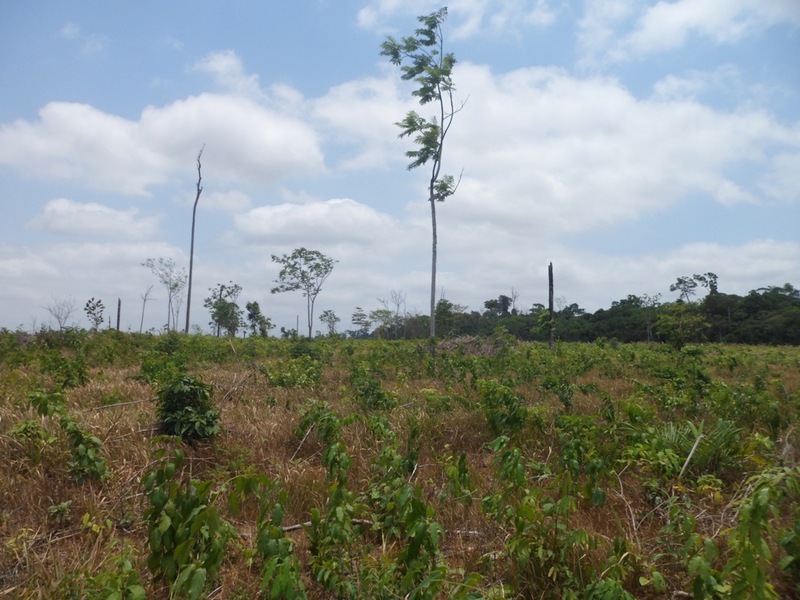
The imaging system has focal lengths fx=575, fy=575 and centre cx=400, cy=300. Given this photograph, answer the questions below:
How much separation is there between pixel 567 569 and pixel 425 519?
0.90 m

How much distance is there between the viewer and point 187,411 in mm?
5668

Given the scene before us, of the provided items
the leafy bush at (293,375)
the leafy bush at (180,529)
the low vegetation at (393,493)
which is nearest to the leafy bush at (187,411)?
the low vegetation at (393,493)

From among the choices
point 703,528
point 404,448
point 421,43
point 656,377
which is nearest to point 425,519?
point 703,528

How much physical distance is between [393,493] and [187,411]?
265cm

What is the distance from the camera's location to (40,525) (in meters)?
4.01

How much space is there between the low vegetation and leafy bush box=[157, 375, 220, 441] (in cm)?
2

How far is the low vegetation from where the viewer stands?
2.84 metres

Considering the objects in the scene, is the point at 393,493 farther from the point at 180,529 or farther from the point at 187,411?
the point at 187,411

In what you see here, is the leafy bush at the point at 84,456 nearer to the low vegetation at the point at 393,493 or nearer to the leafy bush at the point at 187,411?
the low vegetation at the point at 393,493

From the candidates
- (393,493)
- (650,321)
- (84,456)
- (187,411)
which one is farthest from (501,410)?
(650,321)

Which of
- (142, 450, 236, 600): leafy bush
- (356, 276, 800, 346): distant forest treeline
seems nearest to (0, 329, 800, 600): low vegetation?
(142, 450, 236, 600): leafy bush

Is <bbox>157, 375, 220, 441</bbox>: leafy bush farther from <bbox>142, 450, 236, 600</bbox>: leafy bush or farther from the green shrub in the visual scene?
the green shrub

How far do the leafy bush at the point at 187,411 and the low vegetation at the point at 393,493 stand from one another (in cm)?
2

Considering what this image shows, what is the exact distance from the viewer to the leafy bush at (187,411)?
5.52 m
